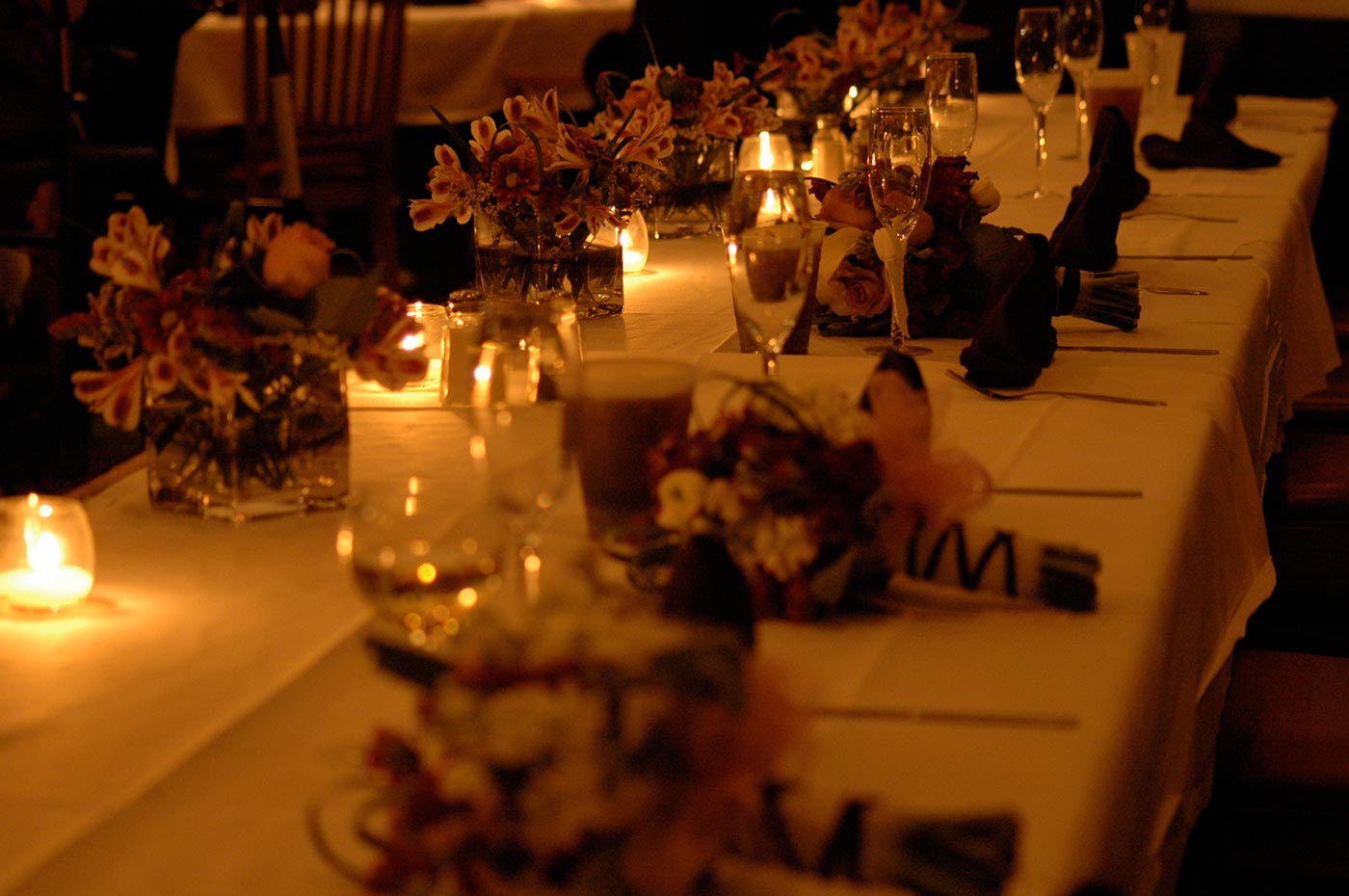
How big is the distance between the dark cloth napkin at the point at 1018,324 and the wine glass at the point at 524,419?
0.61 m

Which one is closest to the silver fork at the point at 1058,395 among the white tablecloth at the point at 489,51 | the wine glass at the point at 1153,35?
the wine glass at the point at 1153,35

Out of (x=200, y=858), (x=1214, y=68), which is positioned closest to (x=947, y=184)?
(x=200, y=858)

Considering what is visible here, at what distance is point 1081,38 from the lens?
301 centimetres

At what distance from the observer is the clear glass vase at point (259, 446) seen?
1.22m

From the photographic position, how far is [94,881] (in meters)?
0.76

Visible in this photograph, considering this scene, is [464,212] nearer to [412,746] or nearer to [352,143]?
[412,746]

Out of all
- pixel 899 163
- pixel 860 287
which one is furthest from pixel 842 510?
pixel 860 287

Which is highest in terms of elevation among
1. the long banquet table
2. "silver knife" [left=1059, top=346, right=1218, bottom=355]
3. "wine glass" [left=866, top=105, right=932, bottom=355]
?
"wine glass" [left=866, top=105, right=932, bottom=355]

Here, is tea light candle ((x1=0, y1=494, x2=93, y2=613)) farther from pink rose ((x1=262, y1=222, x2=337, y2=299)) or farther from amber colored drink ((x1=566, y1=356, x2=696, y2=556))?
amber colored drink ((x1=566, y1=356, x2=696, y2=556))

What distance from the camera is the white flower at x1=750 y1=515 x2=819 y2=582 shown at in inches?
37.4

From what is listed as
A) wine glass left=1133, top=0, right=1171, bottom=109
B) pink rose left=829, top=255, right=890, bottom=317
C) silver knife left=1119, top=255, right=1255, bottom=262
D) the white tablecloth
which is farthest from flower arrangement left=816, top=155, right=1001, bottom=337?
the white tablecloth

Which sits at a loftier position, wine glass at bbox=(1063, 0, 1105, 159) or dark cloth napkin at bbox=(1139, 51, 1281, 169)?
wine glass at bbox=(1063, 0, 1105, 159)

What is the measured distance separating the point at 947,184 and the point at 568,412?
37.1 inches

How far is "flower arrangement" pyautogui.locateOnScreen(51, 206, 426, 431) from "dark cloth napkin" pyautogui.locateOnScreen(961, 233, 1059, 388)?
589mm
